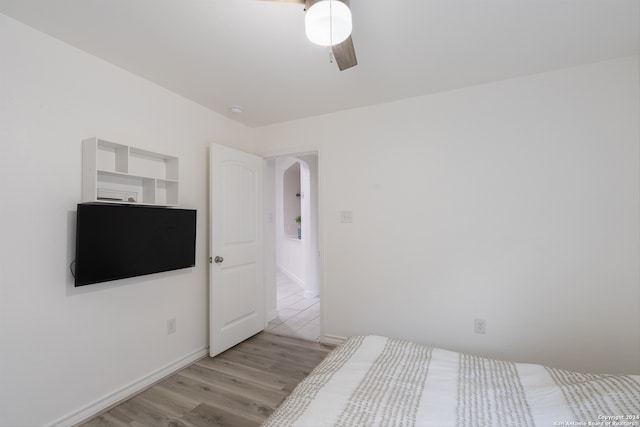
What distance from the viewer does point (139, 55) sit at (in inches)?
78.5

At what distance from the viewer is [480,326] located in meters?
2.41

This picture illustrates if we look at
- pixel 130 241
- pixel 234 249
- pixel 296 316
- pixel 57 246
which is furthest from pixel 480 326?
pixel 57 246

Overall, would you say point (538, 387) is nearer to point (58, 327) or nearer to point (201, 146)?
point (58, 327)

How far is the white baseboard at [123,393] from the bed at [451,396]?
1.68 metres

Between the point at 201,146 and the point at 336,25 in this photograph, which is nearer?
the point at 336,25

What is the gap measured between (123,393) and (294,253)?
4022 mm

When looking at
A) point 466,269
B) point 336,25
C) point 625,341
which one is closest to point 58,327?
point 336,25

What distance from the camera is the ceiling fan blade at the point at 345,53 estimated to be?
1.37 meters

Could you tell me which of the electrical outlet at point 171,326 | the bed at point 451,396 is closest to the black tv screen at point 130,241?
the electrical outlet at point 171,326

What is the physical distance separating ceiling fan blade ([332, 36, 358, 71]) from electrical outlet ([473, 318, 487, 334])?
229cm

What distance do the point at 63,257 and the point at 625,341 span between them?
3.94 metres

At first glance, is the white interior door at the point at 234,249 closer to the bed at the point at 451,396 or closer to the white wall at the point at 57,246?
the white wall at the point at 57,246

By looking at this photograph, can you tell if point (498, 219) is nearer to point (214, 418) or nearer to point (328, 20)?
point (328, 20)

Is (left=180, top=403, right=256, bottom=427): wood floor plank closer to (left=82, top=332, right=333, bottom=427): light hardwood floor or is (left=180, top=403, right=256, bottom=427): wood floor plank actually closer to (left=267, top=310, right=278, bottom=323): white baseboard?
(left=82, top=332, right=333, bottom=427): light hardwood floor
